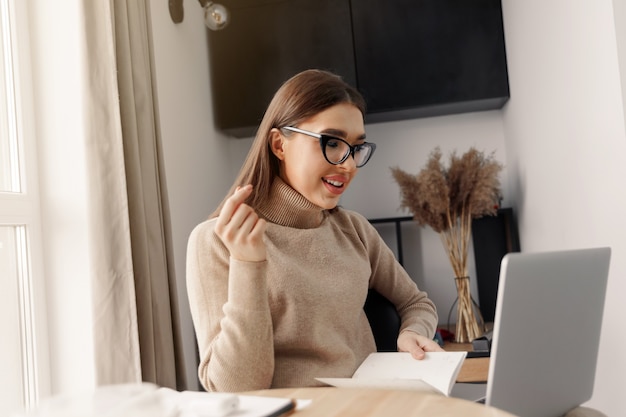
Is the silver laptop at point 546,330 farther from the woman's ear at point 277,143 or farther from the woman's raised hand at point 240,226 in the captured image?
the woman's ear at point 277,143

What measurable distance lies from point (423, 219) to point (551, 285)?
5.58 ft

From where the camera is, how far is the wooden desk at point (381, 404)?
2.53 ft

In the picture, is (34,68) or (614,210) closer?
(614,210)

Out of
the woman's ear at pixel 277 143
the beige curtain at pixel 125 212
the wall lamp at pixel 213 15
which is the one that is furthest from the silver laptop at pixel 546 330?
the wall lamp at pixel 213 15

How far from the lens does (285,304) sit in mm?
1334

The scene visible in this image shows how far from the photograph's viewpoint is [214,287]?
4.15 feet

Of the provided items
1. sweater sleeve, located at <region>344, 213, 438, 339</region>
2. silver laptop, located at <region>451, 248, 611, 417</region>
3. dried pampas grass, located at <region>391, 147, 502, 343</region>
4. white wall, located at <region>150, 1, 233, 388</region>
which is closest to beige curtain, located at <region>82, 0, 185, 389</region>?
white wall, located at <region>150, 1, 233, 388</region>

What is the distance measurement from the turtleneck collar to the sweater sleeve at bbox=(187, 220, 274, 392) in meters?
0.19

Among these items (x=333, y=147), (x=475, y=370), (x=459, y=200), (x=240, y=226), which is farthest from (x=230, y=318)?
(x=459, y=200)

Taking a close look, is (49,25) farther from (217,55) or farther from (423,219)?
(423,219)

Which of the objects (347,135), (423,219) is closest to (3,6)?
(347,135)

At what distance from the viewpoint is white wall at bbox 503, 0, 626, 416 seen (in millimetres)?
1387

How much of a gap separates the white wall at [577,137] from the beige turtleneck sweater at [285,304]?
45 cm

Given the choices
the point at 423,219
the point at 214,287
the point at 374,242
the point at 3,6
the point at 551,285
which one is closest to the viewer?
the point at 551,285
